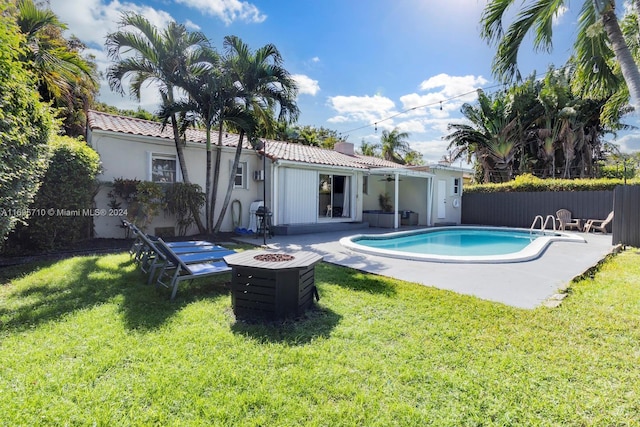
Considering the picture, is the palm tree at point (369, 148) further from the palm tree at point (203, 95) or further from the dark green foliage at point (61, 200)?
the dark green foliage at point (61, 200)

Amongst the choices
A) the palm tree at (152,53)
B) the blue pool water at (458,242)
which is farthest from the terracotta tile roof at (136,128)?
the blue pool water at (458,242)

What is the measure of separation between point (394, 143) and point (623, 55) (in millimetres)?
31637

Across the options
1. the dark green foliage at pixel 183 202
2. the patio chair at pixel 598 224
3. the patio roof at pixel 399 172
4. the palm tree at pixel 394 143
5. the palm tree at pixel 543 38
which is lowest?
the patio chair at pixel 598 224

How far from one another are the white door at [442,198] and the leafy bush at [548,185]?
2.51 m

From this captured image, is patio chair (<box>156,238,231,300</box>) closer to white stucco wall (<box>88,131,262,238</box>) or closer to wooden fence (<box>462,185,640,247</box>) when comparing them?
white stucco wall (<box>88,131,262,238</box>)

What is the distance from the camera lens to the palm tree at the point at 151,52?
1040cm

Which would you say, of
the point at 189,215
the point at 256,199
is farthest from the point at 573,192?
the point at 189,215

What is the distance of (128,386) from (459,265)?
7.07m

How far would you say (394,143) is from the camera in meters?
35.8

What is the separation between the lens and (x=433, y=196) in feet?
61.1

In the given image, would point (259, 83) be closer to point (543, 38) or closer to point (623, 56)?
point (543, 38)

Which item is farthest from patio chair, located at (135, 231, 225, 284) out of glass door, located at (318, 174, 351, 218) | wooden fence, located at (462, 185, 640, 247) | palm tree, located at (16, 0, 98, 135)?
wooden fence, located at (462, 185, 640, 247)

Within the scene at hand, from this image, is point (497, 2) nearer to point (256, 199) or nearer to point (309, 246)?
point (309, 246)

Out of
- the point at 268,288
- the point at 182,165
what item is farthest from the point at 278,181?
the point at 268,288
